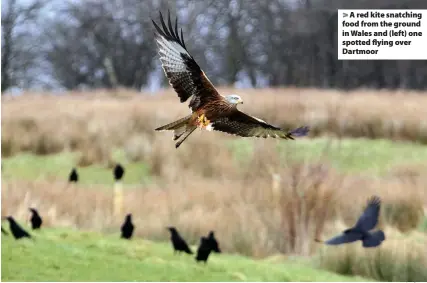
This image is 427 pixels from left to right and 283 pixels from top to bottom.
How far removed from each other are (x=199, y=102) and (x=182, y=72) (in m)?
0.13

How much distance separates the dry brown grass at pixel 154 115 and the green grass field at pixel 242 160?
0.47 feet

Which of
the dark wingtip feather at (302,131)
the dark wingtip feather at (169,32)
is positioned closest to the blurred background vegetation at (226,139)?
the dark wingtip feather at (169,32)

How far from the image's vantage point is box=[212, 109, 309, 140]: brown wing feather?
233cm

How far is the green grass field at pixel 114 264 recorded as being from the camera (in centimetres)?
521

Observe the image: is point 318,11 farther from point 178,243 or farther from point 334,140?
point 334,140

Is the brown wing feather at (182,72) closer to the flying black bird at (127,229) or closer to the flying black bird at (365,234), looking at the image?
the flying black bird at (365,234)

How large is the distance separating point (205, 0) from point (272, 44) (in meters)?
0.80

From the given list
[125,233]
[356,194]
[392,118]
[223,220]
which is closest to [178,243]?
[125,233]

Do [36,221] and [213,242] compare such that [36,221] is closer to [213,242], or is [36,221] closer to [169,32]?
[213,242]

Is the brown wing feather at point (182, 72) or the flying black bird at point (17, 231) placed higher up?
the brown wing feather at point (182, 72)

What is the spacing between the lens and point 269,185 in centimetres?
705

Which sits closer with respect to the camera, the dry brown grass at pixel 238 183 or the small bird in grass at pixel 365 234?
the small bird in grass at pixel 365 234
